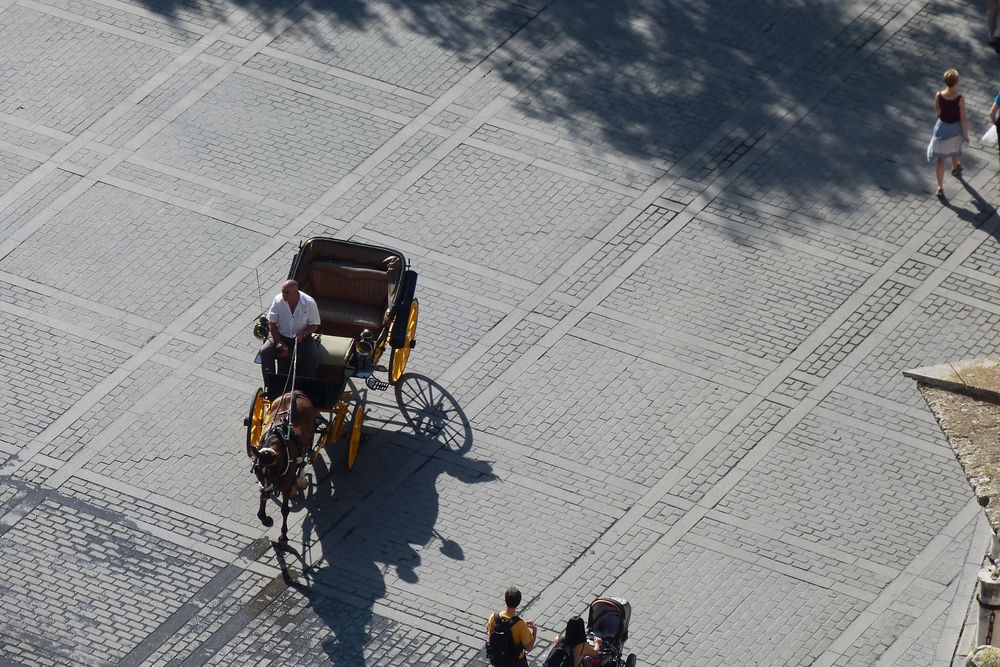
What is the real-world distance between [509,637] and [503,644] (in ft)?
0.23

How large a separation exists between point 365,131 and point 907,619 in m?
8.94

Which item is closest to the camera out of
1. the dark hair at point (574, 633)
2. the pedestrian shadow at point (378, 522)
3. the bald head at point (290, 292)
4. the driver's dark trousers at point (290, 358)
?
the dark hair at point (574, 633)

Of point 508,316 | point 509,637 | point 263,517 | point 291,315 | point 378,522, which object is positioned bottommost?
point 378,522

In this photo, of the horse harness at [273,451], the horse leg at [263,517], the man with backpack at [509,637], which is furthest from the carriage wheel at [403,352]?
the man with backpack at [509,637]

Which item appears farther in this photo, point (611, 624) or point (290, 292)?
point (290, 292)

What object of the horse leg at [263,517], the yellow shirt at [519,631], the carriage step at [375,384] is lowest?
the horse leg at [263,517]

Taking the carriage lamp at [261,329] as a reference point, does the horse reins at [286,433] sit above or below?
below

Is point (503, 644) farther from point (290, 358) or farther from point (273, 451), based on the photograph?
point (290, 358)

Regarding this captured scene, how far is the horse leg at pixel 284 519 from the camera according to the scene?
1461cm

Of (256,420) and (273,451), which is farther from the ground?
(273,451)

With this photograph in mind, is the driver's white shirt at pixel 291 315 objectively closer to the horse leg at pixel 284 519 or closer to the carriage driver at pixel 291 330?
the carriage driver at pixel 291 330

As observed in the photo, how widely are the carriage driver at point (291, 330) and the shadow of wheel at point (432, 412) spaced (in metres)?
1.46

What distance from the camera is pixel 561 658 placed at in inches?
498

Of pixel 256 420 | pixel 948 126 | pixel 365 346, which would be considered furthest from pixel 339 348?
pixel 948 126
